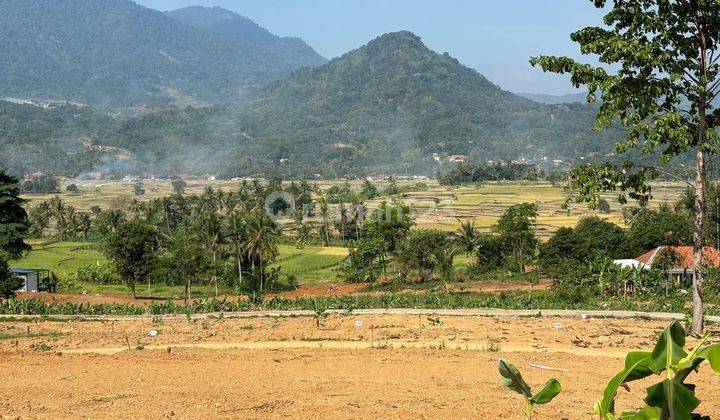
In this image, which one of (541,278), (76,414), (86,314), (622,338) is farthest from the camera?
(541,278)

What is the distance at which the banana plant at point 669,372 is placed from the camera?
2525 millimetres

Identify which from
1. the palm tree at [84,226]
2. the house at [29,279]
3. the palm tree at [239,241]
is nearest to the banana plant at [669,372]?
the house at [29,279]

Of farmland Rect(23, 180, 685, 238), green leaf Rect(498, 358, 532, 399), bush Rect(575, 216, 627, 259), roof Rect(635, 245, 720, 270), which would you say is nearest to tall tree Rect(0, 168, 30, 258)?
bush Rect(575, 216, 627, 259)

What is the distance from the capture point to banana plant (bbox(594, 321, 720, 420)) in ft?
8.28

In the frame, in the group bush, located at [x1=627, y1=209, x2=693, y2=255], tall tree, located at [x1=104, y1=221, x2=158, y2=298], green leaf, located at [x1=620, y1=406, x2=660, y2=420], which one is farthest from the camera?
bush, located at [x1=627, y1=209, x2=693, y2=255]

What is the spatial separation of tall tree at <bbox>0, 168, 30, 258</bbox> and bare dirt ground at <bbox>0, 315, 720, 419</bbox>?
69.8 feet

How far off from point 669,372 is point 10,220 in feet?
131

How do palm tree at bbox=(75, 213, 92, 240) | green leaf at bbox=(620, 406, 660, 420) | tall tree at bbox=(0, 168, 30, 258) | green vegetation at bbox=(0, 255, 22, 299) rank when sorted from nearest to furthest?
green leaf at bbox=(620, 406, 660, 420) → green vegetation at bbox=(0, 255, 22, 299) → tall tree at bbox=(0, 168, 30, 258) → palm tree at bbox=(75, 213, 92, 240)

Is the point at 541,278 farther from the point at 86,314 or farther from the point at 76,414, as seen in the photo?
the point at 76,414

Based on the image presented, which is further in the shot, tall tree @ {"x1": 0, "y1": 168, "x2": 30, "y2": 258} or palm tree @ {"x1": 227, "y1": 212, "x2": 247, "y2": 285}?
palm tree @ {"x1": 227, "y1": 212, "x2": 247, "y2": 285}

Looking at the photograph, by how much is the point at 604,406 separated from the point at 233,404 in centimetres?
557

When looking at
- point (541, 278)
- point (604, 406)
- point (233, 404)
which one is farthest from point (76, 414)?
point (541, 278)

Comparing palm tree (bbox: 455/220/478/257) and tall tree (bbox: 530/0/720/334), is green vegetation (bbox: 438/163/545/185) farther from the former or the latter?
tall tree (bbox: 530/0/720/334)

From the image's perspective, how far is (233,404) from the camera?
25.3 ft
